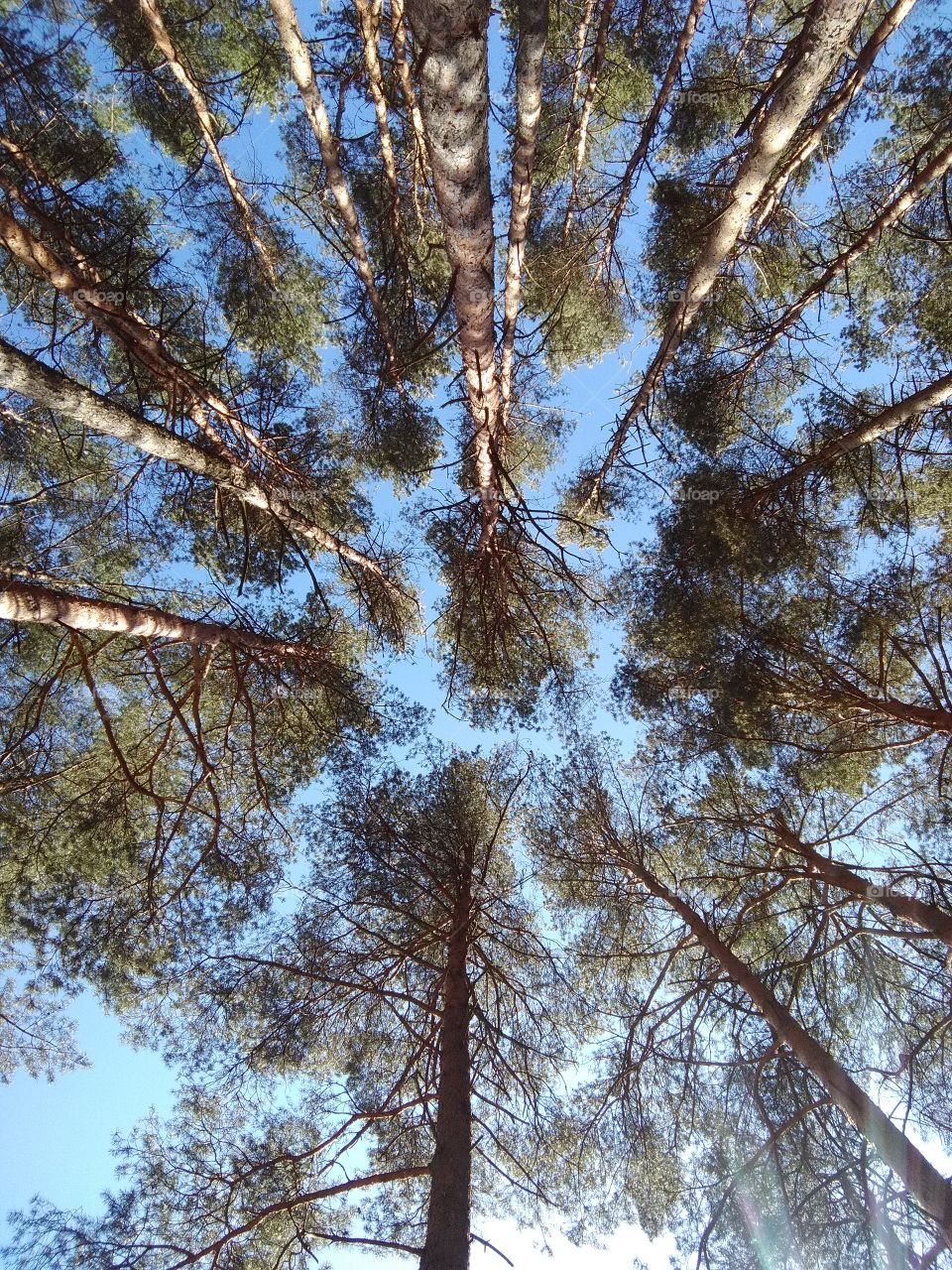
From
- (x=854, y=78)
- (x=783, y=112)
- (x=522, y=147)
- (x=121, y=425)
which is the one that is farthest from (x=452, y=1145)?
(x=854, y=78)

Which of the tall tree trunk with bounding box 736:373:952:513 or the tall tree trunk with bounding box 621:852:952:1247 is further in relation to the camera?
the tall tree trunk with bounding box 736:373:952:513

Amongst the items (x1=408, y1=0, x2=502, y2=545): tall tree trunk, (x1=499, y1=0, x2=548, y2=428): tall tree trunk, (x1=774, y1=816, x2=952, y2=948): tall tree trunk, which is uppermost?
(x1=499, y1=0, x2=548, y2=428): tall tree trunk

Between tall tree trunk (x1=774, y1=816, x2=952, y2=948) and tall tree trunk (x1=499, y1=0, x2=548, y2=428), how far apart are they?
367cm

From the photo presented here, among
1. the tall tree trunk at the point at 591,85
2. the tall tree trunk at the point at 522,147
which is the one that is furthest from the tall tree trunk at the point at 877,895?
the tall tree trunk at the point at 591,85

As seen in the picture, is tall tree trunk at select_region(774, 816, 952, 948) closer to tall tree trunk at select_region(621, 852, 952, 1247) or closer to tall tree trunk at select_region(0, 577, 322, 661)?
tall tree trunk at select_region(621, 852, 952, 1247)

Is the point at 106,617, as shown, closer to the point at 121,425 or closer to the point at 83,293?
the point at 121,425

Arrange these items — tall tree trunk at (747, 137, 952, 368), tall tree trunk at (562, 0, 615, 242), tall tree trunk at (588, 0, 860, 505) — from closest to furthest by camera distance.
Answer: tall tree trunk at (588, 0, 860, 505) < tall tree trunk at (747, 137, 952, 368) < tall tree trunk at (562, 0, 615, 242)

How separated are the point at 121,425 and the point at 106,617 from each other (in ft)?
3.48

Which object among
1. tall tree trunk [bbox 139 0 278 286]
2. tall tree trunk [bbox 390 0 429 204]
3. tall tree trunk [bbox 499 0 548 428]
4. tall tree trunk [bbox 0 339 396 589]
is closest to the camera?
tall tree trunk [bbox 499 0 548 428]

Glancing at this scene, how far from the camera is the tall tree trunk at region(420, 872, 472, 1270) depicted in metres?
3.48

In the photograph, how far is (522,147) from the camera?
10.7 feet

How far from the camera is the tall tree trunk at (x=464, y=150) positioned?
6.93 feet

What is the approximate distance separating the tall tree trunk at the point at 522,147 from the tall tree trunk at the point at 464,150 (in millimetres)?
375

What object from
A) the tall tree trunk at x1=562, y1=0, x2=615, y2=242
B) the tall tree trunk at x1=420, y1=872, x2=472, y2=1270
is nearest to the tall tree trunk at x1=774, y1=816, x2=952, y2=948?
the tall tree trunk at x1=420, y1=872, x2=472, y2=1270
